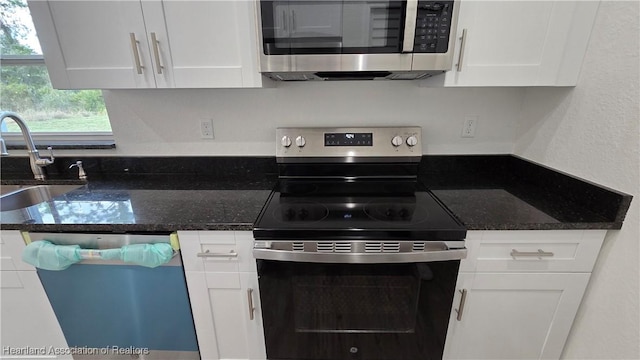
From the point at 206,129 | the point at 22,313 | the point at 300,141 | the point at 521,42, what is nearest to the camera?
the point at 521,42

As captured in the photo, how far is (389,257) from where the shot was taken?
3.04ft

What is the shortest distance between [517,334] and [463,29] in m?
1.28

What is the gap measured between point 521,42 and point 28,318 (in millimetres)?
2388

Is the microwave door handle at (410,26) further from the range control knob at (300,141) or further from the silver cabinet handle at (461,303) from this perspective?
the silver cabinet handle at (461,303)

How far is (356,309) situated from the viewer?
1.04 meters

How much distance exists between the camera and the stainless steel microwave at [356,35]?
36.9 inches

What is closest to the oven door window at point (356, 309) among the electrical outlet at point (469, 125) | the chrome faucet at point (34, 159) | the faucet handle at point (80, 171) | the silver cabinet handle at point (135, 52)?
the electrical outlet at point (469, 125)

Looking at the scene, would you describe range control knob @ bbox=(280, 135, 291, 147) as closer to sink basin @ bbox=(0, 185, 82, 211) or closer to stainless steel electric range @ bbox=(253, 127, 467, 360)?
stainless steel electric range @ bbox=(253, 127, 467, 360)

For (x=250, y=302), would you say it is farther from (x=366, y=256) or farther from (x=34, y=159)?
(x=34, y=159)

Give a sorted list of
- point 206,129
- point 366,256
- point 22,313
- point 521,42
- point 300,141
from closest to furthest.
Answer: point 366,256 < point 521,42 < point 22,313 < point 300,141 < point 206,129

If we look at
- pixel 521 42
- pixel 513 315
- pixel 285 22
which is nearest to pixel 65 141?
pixel 285 22

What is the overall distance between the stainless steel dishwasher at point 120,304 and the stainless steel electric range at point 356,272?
389mm

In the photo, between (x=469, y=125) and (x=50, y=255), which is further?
(x=469, y=125)

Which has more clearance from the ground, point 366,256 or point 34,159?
point 34,159
